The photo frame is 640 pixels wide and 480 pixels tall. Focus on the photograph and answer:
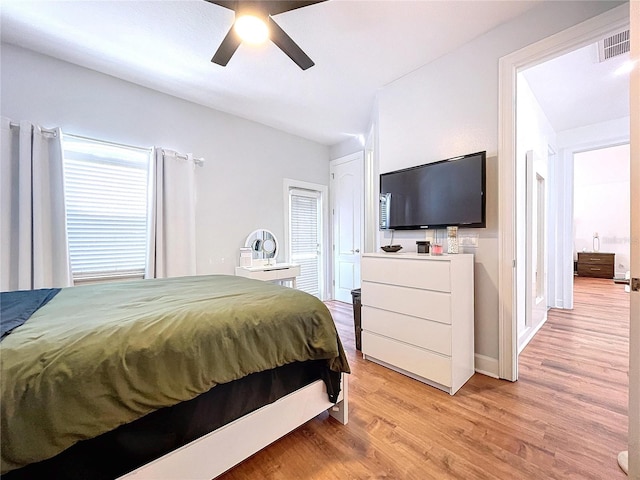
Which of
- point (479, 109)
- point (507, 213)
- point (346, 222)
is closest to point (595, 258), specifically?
point (346, 222)

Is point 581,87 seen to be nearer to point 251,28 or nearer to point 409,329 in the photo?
point 409,329

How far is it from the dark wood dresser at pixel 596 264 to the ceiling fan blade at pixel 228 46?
8.66 meters

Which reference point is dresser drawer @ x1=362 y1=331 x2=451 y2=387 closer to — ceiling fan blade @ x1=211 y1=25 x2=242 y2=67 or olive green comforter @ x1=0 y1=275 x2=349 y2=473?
olive green comforter @ x1=0 y1=275 x2=349 y2=473

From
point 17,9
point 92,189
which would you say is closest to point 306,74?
point 17,9

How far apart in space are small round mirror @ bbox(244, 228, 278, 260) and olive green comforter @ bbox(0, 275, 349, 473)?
2.12 m

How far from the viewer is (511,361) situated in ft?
6.63

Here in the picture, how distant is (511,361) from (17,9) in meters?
4.41

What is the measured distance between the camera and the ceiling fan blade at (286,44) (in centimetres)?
164

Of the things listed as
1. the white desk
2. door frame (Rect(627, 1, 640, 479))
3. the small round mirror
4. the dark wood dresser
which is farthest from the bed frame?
the dark wood dresser

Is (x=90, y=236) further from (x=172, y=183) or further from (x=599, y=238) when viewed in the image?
(x=599, y=238)

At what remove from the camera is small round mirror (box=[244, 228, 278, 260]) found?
3.67 meters

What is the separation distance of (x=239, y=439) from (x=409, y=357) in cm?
139

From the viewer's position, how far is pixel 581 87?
2.75 metres

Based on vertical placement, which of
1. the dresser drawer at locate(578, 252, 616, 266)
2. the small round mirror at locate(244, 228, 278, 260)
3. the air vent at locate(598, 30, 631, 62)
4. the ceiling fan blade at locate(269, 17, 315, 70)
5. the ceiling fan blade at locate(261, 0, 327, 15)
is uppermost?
the air vent at locate(598, 30, 631, 62)
